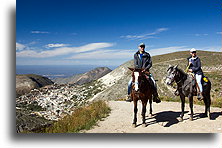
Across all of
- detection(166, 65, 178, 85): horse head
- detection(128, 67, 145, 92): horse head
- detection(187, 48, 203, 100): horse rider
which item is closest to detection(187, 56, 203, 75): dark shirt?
detection(187, 48, 203, 100): horse rider

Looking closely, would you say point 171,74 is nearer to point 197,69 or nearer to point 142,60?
point 197,69

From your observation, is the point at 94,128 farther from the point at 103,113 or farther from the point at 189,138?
the point at 189,138

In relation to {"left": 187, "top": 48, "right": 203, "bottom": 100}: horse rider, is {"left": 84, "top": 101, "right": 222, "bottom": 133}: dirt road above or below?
below

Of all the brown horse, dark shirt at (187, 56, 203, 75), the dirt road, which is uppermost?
dark shirt at (187, 56, 203, 75)

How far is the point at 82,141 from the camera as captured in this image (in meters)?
5.94

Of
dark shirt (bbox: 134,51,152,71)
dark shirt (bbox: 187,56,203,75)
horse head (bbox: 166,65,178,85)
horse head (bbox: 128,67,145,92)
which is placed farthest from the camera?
dark shirt (bbox: 187,56,203,75)

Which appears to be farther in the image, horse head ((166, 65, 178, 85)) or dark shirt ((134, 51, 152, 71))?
horse head ((166, 65, 178, 85))

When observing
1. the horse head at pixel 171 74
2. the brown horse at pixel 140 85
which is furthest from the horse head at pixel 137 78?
the horse head at pixel 171 74

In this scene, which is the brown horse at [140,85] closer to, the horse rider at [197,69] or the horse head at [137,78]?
the horse head at [137,78]

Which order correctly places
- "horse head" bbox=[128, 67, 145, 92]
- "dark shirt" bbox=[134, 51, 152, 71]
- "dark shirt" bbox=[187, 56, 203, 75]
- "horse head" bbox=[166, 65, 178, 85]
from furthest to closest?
"dark shirt" bbox=[187, 56, 203, 75]
"horse head" bbox=[166, 65, 178, 85]
"dark shirt" bbox=[134, 51, 152, 71]
"horse head" bbox=[128, 67, 145, 92]

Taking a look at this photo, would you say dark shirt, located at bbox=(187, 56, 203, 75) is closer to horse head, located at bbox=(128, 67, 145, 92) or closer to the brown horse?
the brown horse

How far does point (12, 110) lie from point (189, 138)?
629cm

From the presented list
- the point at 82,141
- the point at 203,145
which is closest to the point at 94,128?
the point at 82,141
